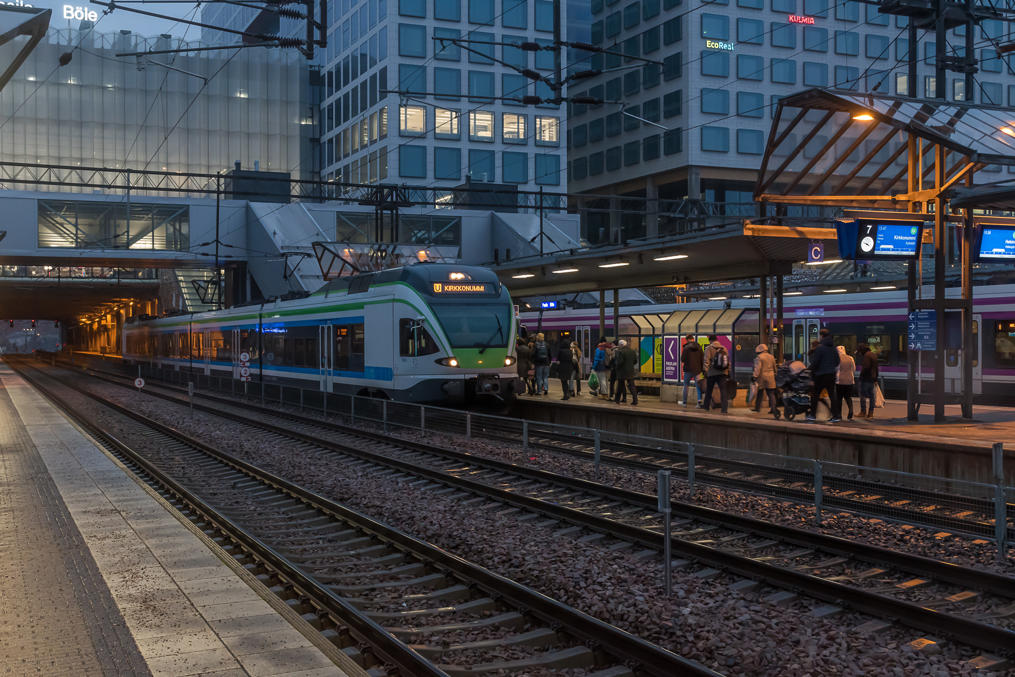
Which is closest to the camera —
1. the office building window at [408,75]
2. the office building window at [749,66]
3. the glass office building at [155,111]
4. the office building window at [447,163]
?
the office building window at [749,66]

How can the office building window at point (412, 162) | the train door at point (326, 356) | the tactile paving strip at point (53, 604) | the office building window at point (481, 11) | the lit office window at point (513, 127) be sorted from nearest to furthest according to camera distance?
the tactile paving strip at point (53, 604) < the train door at point (326, 356) < the office building window at point (412, 162) < the office building window at point (481, 11) < the lit office window at point (513, 127)

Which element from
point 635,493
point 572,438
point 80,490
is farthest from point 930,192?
point 80,490

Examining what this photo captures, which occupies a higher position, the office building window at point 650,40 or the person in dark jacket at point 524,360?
the office building window at point 650,40

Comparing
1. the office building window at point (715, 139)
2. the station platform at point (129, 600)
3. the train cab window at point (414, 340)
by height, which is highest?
the office building window at point (715, 139)

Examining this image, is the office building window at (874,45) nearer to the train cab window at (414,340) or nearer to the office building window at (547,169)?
the office building window at (547,169)

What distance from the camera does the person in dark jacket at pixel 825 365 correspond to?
62.4ft

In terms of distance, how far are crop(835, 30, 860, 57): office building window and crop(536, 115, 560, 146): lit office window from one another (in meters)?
20.4

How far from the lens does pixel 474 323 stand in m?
23.3

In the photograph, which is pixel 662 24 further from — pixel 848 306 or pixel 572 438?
pixel 572 438

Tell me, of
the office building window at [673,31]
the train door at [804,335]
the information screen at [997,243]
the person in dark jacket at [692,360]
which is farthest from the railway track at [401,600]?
the office building window at [673,31]

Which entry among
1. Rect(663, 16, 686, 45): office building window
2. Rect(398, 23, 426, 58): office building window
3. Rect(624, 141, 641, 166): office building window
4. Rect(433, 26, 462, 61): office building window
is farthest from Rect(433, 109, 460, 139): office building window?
Rect(663, 16, 686, 45): office building window

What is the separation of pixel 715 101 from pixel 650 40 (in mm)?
6997

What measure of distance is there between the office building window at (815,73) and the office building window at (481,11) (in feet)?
73.8

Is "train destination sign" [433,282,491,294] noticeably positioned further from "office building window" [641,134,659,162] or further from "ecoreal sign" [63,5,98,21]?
"ecoreal sign" [63,5,98,21]
